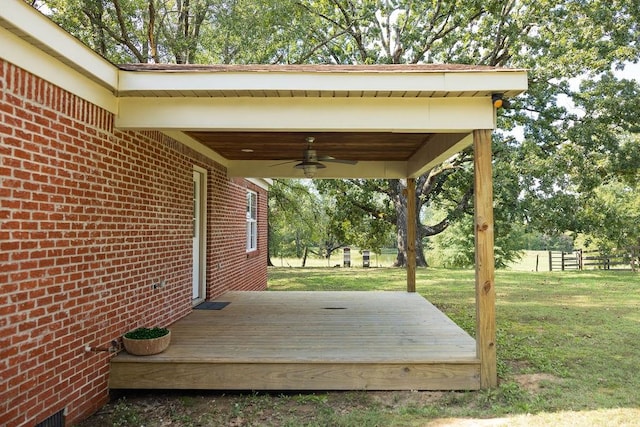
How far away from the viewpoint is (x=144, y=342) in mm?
4008

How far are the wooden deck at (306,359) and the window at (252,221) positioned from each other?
4.99 meters

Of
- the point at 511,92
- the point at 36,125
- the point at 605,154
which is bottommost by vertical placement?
the point at 36,125

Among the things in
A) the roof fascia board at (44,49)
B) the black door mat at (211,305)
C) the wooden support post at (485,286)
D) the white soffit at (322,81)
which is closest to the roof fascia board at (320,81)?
the white soffit at (322,81)

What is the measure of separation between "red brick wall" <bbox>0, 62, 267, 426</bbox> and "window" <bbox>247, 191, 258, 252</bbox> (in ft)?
16.6

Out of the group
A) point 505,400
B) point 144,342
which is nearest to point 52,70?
point 144,342

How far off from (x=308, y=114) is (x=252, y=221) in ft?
23.2

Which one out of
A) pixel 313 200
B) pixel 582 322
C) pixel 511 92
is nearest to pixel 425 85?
pixel 511 92

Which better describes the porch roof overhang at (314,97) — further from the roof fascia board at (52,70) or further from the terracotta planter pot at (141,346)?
the terracotta planter pot at (141,346)

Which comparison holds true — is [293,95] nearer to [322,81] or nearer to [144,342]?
[322,81]

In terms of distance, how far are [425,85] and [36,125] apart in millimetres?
3135

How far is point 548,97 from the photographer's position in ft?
45.5

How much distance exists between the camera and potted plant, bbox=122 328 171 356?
13.2 feet

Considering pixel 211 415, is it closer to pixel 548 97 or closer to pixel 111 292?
pixel 111 292

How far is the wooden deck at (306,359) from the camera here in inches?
158
